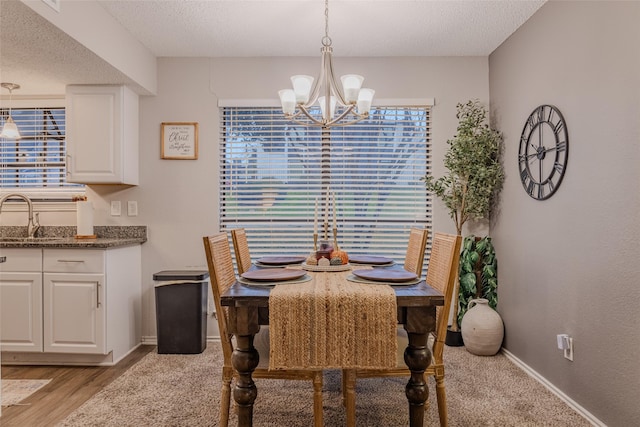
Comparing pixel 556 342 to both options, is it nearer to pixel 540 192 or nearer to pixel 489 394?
pixel 489 394

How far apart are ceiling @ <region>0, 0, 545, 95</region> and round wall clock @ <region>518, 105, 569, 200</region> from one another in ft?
2.57

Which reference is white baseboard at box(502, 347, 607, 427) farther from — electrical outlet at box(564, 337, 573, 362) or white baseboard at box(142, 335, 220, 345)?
white baseboard at box(142, 335, 220, 345)

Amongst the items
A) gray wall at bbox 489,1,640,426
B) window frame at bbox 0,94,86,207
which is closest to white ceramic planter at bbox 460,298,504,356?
gray wall at bbox 489,1,640,426

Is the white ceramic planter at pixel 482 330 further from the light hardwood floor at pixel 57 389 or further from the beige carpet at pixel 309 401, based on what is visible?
the light hardwood floor at pixel 57 389

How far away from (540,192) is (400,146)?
4.28ft

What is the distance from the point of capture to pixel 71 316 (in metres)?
3.01

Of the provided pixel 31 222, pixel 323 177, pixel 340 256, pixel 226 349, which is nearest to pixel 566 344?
pixel 340 256

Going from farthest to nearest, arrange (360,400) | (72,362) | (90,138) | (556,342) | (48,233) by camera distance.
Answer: (48,233), (90,138), (72,362), (556,342), (360,400)

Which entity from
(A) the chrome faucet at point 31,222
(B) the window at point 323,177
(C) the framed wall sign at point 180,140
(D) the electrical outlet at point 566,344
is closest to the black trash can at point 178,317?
(B) the window at point 323,177

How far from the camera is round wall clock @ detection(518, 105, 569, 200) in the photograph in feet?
8.37

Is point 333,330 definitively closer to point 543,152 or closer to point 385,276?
point 385,276

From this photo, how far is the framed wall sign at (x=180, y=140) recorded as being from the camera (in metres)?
3.71

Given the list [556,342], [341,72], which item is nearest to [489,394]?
[556,342]

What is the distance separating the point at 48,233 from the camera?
12.0ft
